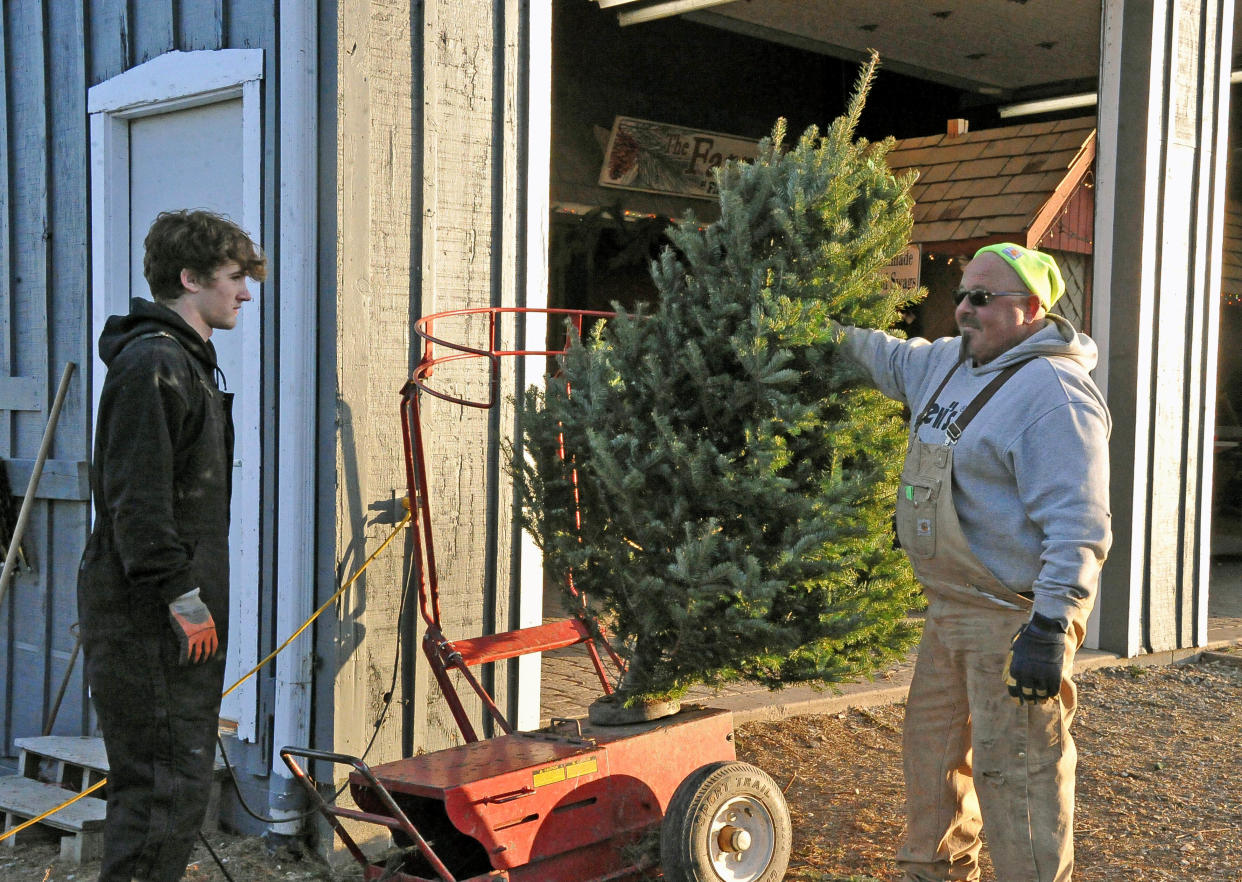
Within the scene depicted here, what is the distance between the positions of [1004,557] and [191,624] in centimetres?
223

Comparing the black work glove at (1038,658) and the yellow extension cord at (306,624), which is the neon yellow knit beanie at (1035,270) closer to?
the black work glove at (1038,658)

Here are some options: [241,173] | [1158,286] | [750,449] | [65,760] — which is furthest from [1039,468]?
[1158,286]

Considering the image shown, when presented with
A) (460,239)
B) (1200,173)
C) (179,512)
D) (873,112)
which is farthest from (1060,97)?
(179,512)

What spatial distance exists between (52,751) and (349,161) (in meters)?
2.81

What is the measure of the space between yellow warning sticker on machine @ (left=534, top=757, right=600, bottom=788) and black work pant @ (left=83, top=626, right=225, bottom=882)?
3.14 feet

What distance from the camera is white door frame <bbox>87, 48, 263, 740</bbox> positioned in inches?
181

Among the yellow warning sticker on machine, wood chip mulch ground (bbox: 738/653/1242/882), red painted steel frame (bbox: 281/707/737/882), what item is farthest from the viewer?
wood chip mulch ground (bbox: 738/653/1242/882)

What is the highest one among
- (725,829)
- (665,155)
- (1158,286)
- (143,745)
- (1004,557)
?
(665,155)

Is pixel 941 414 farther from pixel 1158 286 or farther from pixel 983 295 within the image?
pixel 1158 286

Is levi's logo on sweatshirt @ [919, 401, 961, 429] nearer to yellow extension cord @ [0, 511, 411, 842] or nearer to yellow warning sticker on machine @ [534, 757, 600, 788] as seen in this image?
yellow warning sticker on machine @ [534, 757, 600, 788]

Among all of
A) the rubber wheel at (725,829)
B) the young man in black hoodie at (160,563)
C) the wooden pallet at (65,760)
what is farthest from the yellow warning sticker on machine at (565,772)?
the wooden pallet at (65,760)

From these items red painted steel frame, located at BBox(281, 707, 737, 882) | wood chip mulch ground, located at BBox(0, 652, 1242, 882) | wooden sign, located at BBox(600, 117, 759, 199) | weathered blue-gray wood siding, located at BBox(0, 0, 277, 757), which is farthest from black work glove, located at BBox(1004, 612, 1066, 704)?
wooden sign, located at BBox(600, 117, 759, 199)

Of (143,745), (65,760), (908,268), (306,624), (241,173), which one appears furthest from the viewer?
(908,268)

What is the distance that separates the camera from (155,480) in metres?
3.13
